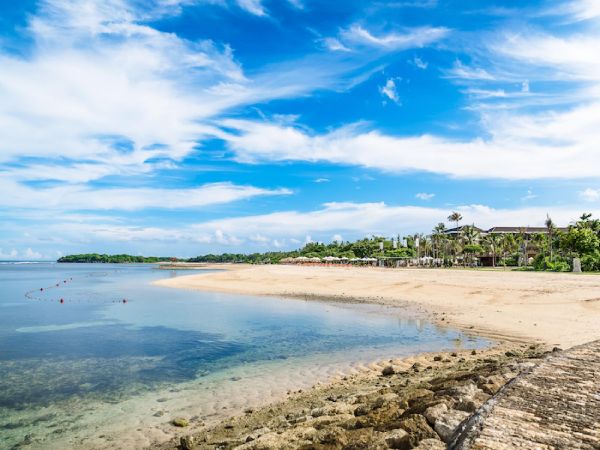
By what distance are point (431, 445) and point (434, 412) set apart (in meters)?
0.98

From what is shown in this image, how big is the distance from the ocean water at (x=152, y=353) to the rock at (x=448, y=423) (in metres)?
6.41

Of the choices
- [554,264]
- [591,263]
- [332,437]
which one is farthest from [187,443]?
[554,264]

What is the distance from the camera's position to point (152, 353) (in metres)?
16.7

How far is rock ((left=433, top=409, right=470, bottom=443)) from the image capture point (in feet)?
16.4

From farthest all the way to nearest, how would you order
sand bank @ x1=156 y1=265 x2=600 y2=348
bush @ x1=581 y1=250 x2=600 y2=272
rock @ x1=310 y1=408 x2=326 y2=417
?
bush @ x1=581 y1=250 x2=600 y2=272 → sand bank @ x1=156 y1=265 x2=600 y2=348 → rock @ x1=310 y1=408 x2=326 y2=417

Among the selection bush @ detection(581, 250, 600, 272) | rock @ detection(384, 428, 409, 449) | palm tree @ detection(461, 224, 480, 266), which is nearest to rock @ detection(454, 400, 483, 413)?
rock @ detection(384, 428, 409, 449)

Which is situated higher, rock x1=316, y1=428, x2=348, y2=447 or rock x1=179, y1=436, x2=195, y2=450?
rock x1=316, y1=428, x2=348, y2=447

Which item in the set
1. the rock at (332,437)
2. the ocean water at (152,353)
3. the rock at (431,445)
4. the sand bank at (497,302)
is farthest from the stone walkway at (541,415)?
the sand bank at (497,302)

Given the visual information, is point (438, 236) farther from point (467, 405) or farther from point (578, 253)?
point (467, 405)

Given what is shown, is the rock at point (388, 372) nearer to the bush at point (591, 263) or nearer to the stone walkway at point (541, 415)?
the stone walkway at point (541, 415)

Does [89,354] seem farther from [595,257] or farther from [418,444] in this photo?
[595,257]

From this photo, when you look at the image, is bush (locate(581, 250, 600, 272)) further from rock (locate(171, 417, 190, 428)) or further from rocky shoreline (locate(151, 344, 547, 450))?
rock (locate(171, 417, 190, 428))

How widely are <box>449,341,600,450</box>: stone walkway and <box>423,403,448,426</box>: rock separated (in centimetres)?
83

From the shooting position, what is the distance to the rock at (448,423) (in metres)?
5.00
